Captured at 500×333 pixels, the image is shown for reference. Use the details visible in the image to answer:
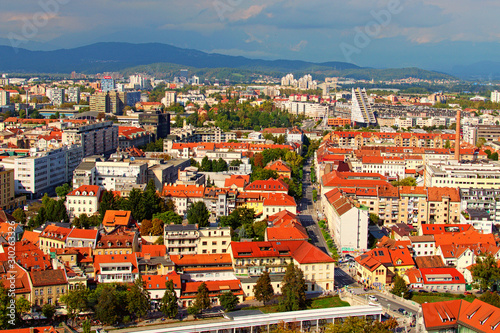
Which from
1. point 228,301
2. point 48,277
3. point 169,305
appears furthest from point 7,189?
point 228,301

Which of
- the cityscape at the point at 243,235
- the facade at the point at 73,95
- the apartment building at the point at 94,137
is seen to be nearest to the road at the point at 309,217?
the cityscape at the point at 243,235

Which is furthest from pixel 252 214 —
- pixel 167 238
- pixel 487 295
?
pixel 487 295

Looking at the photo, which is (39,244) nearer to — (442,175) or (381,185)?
(381,185)

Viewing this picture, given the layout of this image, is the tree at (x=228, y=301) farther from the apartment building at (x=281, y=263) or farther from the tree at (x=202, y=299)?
the apartment building at (x=281, y=263)

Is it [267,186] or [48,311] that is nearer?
[48,311]

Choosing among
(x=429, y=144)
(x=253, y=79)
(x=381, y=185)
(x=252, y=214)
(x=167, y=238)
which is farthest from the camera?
(x=253, y=79)

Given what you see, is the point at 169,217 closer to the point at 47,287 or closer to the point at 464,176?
the point at 47,287
